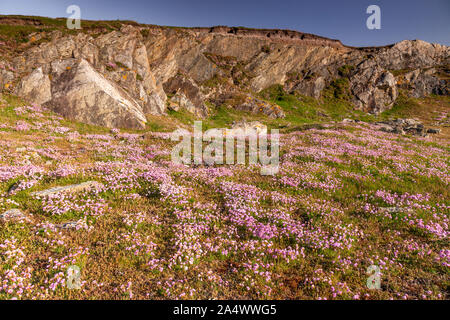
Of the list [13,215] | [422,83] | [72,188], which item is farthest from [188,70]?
[422,83]

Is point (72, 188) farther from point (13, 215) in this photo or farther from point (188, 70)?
point (188, 70)

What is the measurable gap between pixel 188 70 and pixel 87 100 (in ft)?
85.1

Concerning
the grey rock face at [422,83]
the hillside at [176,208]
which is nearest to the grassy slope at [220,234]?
the hillside at [176,208]

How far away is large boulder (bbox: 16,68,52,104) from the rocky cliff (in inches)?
3.4

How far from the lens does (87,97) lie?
867 inches

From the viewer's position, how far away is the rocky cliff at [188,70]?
74.2 feet

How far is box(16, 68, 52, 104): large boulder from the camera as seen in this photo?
21922mm

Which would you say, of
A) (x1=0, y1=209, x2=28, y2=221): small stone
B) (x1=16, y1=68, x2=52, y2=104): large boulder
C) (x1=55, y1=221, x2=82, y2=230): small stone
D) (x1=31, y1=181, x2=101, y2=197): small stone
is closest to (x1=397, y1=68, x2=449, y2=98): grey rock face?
(x1=16, y1=68, x2=52, y2=104): large boulder

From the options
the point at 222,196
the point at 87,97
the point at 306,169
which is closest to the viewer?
the point at 222,196

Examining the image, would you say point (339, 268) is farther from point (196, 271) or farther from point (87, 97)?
point (87, 97)

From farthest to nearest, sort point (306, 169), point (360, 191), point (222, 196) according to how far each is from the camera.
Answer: point (306, 169) < point (360, 191) < point (222, 196)

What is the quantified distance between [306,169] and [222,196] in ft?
19.6

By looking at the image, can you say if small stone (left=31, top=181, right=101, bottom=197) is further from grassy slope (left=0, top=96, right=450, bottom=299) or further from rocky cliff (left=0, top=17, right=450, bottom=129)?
rocky cliff (left=0, top=17, right=450, bottom=129)

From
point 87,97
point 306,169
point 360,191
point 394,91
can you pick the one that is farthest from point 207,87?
point 394,91
